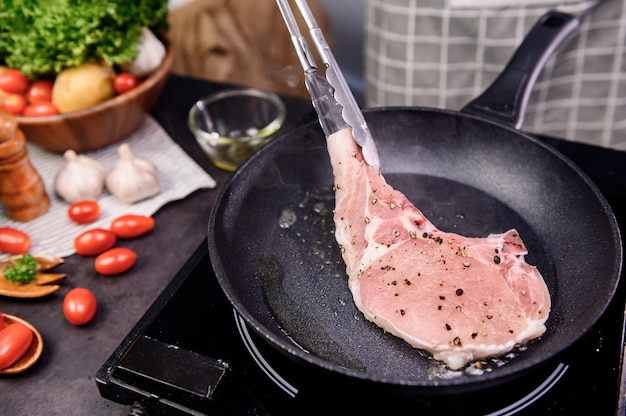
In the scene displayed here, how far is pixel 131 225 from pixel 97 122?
1.05ft

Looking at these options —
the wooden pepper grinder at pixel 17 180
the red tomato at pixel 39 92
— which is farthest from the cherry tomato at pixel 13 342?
the red tomato at pixel 39 92

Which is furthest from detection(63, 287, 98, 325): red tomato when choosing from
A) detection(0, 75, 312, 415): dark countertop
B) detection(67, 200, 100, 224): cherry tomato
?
detection(67, 200, 100, 224): cherry tomato

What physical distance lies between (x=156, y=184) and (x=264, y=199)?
343 millimetres

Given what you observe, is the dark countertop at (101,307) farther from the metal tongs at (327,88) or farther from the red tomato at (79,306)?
the metal tongs at (327,88)

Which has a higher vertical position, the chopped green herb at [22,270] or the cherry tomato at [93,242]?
the chopped green herb at [22,270]

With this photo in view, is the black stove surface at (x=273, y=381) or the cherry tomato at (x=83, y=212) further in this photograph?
the cherry tomato at (x=83, y=212)

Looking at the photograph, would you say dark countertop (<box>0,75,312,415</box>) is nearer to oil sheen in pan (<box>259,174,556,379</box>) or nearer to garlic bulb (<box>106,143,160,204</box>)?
garlic bulb (<box>106,143,160,204</box>)

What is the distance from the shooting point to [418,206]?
1.29m

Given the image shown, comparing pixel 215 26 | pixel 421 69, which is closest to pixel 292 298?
pixel 421 69

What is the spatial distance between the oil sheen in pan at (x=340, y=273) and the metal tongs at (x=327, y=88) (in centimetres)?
20

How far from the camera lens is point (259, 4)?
2.52 meters

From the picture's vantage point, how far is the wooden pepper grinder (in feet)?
4.17

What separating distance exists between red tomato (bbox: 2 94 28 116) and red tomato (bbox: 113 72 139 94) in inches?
9.3

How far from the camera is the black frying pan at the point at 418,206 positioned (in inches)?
37.9
